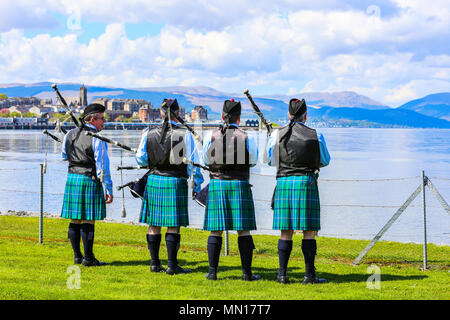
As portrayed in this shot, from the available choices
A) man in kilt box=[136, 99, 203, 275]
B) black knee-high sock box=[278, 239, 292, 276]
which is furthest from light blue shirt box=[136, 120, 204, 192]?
black knee-high sock box=[278, 239, 292, 276]

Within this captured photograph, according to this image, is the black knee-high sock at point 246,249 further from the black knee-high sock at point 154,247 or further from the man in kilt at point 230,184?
the black knee-high sock at point 154,247

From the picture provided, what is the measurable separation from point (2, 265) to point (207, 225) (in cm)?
280

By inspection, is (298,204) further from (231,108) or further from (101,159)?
(101,159)

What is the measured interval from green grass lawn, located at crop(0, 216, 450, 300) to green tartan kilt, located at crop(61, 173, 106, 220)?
68 cm

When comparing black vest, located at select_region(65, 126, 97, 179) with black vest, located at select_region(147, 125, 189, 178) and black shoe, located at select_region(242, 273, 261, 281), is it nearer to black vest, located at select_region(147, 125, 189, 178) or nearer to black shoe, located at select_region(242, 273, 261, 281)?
black vest, located at select_region(147, 125, 189, 178)

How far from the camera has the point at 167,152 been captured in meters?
7.02

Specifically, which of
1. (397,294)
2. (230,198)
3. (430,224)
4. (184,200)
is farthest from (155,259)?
(430,224)

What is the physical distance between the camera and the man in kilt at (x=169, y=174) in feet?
23.1

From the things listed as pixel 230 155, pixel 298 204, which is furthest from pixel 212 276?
pixel 230 155

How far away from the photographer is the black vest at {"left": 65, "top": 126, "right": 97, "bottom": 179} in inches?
295

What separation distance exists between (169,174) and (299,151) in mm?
1657

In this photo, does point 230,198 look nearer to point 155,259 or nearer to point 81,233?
point 155,259

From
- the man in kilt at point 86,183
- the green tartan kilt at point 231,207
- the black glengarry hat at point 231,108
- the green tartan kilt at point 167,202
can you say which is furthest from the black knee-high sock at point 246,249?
the man in kilt at point 86,183
